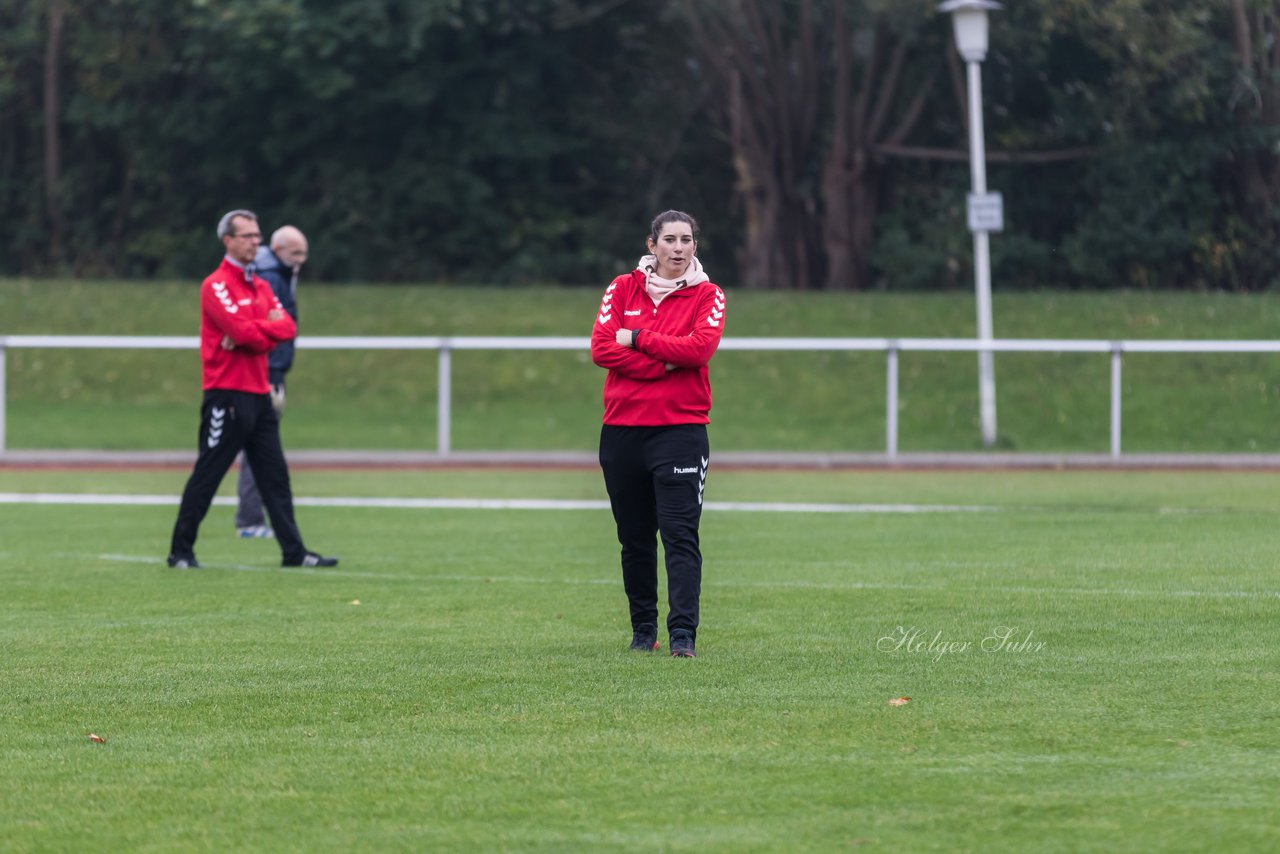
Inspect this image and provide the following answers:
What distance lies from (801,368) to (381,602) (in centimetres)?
1581

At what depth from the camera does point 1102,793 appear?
532 centimetres

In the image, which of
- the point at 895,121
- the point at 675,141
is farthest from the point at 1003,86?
the point at 675,141

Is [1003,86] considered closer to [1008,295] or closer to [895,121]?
[895,121]

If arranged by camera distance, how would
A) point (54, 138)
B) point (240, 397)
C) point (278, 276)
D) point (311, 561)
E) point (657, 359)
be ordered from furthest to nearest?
point (54, 138)
point (278, 276)
point (311, 561)
point (240, 397)
point (657, 359)

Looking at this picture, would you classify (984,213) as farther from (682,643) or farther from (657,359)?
(682,643)

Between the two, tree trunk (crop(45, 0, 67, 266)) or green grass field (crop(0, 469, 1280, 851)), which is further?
tree trunk (crop(45, 0, 67, 266))

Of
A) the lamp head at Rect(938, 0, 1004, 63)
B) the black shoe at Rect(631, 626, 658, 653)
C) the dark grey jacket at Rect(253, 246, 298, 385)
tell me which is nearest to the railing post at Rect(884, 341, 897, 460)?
the lamp head at Rect(938, 0, 1004, 63)

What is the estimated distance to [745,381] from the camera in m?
24.9

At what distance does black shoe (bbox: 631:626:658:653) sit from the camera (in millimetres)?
8062

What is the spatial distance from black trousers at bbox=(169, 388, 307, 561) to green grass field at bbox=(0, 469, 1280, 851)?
27 cm

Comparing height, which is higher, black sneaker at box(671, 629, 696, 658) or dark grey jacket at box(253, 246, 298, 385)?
dark grey jacket at box(253, 246, 298, 385)

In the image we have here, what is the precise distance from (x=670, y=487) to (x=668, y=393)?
1.17 feet

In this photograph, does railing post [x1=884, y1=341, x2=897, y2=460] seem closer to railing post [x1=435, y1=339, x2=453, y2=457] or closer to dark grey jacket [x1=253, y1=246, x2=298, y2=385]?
railing post [x1=435, y1=339, x2=453, y2=457]

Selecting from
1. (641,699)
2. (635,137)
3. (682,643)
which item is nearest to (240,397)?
(682,643)
